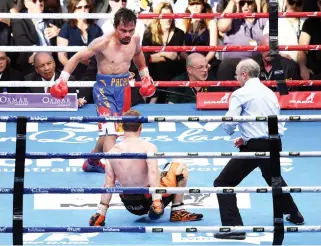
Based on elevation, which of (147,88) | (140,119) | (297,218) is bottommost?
(297,218)

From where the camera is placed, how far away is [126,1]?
10.8 meters

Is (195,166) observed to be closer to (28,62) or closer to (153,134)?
(153,134)

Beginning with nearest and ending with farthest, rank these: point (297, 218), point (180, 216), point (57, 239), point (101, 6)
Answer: point (57, 239), point (297, 218), point (180, 216), point (101, 6)

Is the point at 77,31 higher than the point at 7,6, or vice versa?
the point at 7,6

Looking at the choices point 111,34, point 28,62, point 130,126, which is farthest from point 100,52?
point 28,62

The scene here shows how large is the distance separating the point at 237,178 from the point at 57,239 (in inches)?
52.1

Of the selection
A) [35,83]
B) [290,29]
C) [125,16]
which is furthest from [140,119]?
[290,29]

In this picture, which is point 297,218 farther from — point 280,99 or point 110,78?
point 280,99

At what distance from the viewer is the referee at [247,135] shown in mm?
7301

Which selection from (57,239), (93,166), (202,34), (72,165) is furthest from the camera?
(202,34)

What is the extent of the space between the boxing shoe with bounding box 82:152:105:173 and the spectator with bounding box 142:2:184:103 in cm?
234

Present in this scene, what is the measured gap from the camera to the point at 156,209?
7504mm

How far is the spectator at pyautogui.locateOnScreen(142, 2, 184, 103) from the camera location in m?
11.0

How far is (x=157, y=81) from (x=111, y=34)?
202 centimetres
